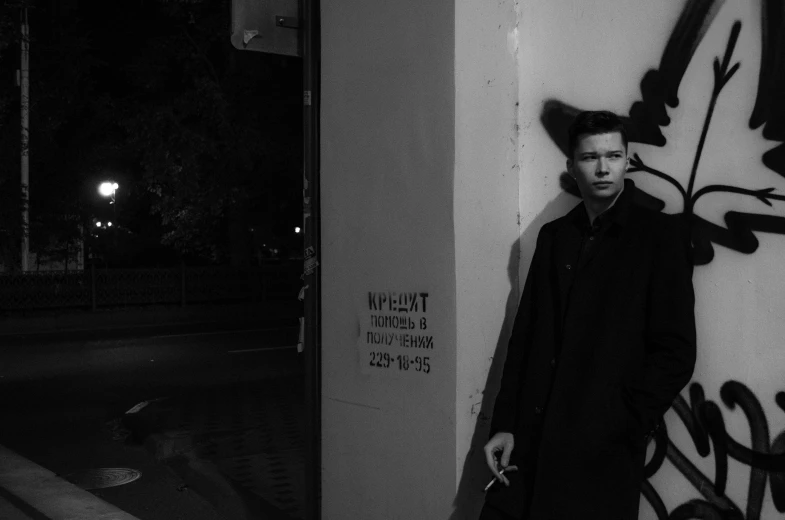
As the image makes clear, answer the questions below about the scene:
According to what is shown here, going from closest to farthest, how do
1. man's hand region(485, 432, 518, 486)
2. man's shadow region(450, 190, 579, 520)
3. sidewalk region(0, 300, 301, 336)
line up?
man's hand region(485, 432, 518, 486)
man's shadow region(450, 190, 579, 520)
sidewalk region(0, 300, 301, 336)

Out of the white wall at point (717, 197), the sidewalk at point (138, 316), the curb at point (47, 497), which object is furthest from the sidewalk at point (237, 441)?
the sidewalk at point (138, 316)

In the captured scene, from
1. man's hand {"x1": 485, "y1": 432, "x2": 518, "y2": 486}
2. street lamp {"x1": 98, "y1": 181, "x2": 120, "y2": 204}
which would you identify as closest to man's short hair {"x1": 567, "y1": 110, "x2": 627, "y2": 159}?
man's hand {"x1": 485, "y1": 432, "x2": 518, "y2": 486}

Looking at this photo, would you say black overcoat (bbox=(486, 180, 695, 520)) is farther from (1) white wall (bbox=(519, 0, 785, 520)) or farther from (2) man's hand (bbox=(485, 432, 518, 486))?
(1) white wall (bbox=(519, 0, 785, 520))

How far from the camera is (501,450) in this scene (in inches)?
113

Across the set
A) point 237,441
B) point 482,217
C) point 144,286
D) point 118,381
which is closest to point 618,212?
point 482,217

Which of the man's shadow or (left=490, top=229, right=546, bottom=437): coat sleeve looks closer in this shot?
(left=490, top=229, right=546, bottom=437): coat sleeve

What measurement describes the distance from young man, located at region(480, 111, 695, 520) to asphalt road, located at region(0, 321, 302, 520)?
344cm

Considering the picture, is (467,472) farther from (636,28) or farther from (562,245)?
(636,28)

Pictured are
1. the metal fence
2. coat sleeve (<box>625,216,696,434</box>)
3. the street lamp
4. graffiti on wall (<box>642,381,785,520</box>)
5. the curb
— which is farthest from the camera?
the street lamp

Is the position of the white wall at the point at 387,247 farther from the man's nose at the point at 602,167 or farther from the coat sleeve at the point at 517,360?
the man's nose at the point at 602,167

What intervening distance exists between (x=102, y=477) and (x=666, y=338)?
5472 mm

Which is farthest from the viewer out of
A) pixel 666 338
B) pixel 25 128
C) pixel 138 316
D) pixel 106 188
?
pixel 106 188

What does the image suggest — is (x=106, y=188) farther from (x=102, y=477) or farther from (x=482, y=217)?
(x=482, y=217)

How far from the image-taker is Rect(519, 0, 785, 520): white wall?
2.62 metres
